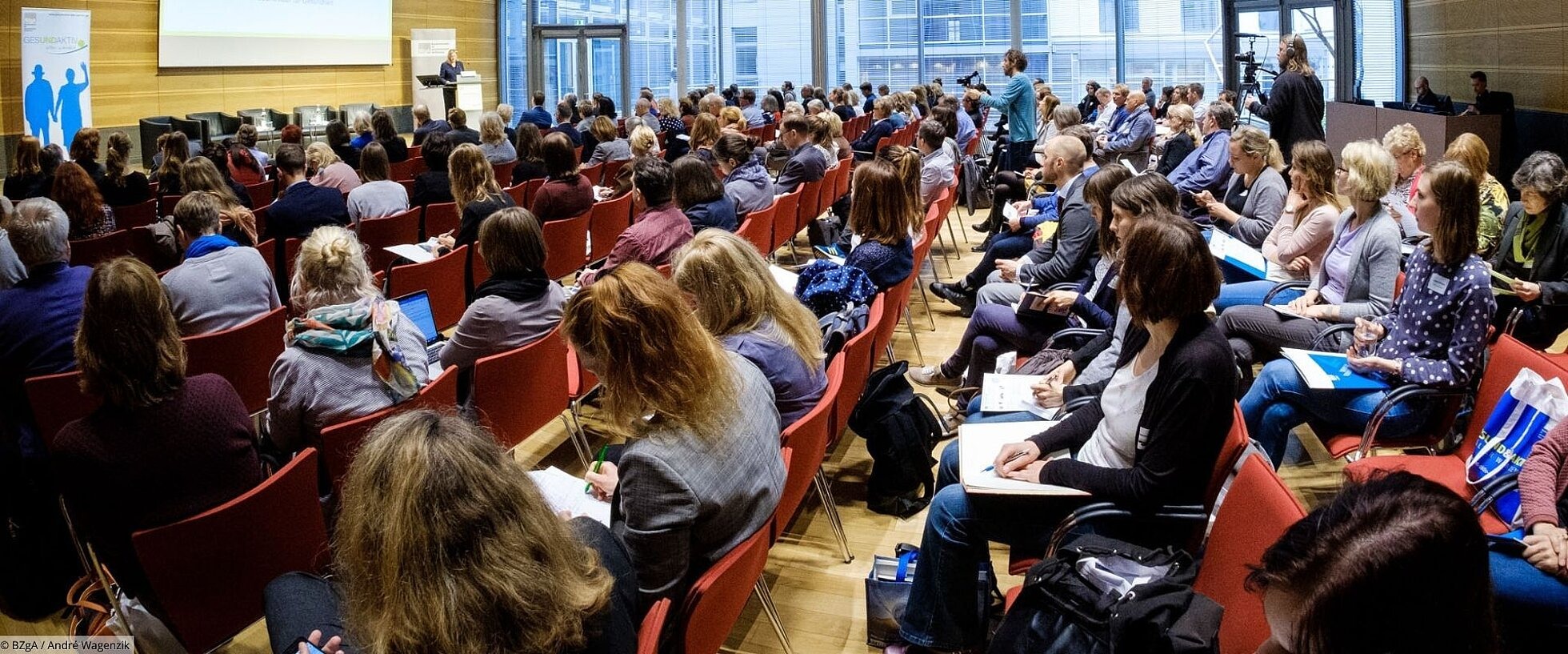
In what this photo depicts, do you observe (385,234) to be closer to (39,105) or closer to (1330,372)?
(1330,372)

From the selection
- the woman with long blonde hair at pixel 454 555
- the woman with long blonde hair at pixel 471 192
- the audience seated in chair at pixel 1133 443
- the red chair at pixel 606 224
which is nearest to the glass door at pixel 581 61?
the red chair at pixel 606 224

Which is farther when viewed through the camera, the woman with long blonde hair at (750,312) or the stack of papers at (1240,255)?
the stack of papers at (1240,255)

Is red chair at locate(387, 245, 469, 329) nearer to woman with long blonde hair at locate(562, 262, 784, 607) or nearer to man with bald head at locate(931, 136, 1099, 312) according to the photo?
man with bald head at locate(931, 136, 1099, 312)

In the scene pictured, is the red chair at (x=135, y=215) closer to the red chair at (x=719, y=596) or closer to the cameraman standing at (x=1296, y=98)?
the red chair at (x=719, y=596)

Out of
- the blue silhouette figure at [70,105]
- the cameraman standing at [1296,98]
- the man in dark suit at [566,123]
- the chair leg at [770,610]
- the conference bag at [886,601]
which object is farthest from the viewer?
the blue silhouette figure at [70,105]

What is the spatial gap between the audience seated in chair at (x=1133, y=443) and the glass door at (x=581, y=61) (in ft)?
57.9

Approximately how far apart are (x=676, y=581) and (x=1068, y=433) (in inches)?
48.7

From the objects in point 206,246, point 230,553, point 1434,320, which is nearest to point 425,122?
point 206,246

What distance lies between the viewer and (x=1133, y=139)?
31.5ft

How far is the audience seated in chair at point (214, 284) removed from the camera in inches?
168

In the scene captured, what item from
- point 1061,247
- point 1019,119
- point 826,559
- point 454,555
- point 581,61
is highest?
point 581,61

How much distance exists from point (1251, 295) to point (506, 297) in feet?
10.5

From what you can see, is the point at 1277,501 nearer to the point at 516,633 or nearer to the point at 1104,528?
the point at 1104,528

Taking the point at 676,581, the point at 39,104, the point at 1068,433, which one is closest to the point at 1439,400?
the point at 1068,433
